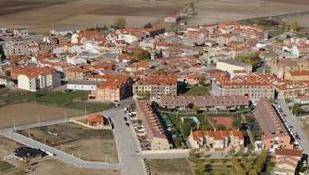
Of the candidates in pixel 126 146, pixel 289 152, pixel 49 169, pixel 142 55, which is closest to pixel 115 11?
pixel 142 55

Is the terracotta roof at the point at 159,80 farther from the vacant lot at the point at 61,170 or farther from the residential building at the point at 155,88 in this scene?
the vacant lot at the point at 61,170

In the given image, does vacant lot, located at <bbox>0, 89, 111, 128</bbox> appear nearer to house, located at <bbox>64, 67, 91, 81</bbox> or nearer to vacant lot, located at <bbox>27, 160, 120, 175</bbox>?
house, located at <bbox>64, 67, 91, 81</bbox>

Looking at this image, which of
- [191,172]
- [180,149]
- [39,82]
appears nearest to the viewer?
[191,172]

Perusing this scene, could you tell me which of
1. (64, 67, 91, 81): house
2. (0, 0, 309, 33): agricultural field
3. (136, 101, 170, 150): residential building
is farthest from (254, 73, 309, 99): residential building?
(0, 0, 309, 33): agricultural field

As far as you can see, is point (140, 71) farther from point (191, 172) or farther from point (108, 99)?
point (191, 172)

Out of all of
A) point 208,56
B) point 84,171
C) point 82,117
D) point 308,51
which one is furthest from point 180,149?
point 308,51

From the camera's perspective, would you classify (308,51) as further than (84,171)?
Yes
